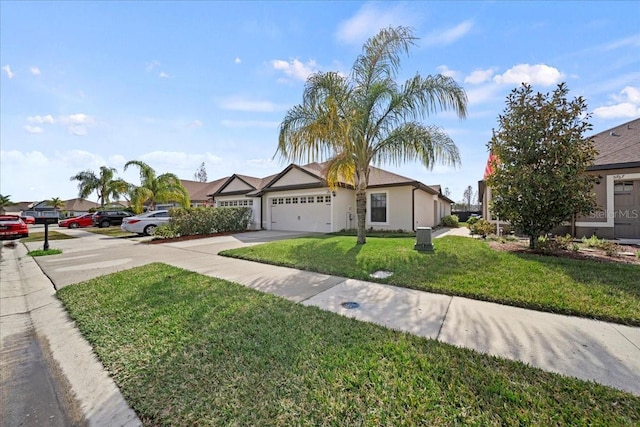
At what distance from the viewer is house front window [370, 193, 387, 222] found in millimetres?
15816

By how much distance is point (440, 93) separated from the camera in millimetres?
8922

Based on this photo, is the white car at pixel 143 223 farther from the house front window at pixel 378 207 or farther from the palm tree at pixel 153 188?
the house front window at pixel 378 207

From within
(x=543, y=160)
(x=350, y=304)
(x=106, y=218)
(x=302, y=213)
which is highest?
(x=543, y=160)

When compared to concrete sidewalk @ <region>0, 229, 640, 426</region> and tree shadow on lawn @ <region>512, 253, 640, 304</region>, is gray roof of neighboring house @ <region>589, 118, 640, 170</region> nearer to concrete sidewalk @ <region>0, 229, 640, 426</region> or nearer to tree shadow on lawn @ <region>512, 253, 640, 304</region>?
tree shadow on lawn @ <region>512, 253, 640, 304</region>

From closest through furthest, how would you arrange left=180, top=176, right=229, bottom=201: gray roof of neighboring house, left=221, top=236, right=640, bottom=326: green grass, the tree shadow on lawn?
left=221, top=236, right=640, bottom=326: green grass < the tree shadow on lawn < left=180, top=176, right=229, bottom=201: gray roof of neighboring house

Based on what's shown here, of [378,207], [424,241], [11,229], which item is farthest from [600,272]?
[11,229]

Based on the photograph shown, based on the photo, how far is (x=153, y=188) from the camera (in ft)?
69.6

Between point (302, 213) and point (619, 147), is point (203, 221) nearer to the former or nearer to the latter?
point (302, 213)

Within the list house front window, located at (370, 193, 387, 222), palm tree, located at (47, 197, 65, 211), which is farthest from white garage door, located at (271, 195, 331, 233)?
palm tree, located at (47, 197, 65, 211)

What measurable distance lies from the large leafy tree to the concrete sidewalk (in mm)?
4750

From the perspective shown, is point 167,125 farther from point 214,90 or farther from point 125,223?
point 125,223

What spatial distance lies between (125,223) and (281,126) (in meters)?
11.8

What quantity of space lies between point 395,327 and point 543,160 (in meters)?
7.09

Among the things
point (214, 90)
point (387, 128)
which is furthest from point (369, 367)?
point (214, 90)
